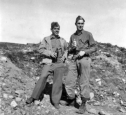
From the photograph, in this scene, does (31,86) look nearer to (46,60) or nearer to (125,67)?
(46,60)

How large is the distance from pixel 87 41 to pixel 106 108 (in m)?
2.86

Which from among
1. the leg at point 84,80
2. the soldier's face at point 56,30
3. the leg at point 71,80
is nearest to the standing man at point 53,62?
the soldier's face at point 56,30

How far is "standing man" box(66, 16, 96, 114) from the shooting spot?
6.36 meters

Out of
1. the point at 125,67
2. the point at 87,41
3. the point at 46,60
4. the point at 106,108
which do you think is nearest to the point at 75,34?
the point at 87,41

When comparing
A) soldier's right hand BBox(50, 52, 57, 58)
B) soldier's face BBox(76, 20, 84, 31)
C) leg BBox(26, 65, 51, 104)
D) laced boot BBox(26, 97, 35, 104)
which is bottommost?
laced boot BBox(26, 97, 35, 104)

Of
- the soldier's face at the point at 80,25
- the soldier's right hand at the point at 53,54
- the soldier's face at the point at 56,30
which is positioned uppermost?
the soldier's face at the point at 80,25

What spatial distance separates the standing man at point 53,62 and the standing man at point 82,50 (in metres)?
0.36

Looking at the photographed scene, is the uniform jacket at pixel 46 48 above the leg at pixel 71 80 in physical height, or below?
above

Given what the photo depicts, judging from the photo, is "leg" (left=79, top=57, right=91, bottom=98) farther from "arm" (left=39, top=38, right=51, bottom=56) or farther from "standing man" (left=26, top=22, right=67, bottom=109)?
"arm" (left=39, top=38, right=51, bottom=56)

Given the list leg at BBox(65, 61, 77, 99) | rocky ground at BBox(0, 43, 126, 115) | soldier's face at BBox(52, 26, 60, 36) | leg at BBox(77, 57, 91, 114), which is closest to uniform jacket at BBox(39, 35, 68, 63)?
soldier's face at BBox(52, 26, 60, 36)

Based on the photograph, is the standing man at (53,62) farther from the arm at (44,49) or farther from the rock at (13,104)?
the rock at (13,104)

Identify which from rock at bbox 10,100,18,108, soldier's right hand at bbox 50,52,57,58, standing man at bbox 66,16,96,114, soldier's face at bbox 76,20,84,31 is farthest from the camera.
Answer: soldier's face at bbox 76,20,84,31

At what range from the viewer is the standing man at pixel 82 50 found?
6.36 metres

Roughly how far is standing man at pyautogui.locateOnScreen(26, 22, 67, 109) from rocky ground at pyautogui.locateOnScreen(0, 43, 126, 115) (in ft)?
1.31
